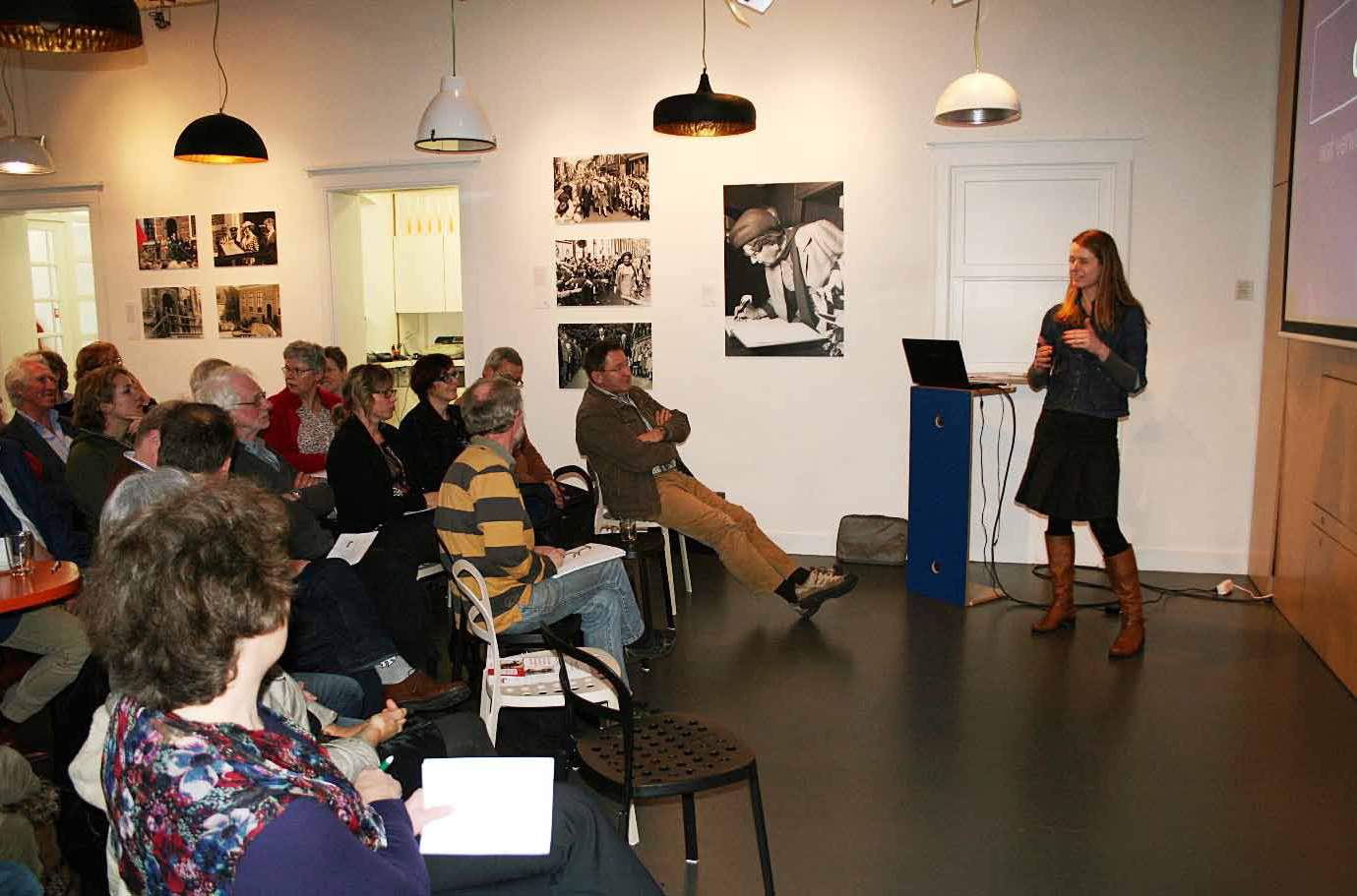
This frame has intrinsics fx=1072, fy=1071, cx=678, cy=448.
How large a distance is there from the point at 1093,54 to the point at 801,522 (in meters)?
3.26

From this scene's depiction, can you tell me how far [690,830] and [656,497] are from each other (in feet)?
8.32

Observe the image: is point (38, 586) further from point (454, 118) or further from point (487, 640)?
point (454, 118)

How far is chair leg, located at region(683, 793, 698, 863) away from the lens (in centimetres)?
291

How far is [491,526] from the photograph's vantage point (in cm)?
358

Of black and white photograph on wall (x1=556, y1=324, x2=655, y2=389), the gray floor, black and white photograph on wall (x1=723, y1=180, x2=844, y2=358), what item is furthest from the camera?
black and white photograph on wall (x1=556, y1=324, x2=655, y2=389)

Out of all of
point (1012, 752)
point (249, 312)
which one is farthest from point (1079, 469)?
point (249, 312)

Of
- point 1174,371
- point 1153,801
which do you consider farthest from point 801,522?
point 1153,801

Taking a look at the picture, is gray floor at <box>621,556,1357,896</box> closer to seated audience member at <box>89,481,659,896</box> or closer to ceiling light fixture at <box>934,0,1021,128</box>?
seated audience member at <box>89,481,659,896</box>

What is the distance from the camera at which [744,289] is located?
6816mm

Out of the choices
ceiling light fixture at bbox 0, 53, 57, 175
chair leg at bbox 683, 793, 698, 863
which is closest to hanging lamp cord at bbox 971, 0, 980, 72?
chair leg at bbox 683, 793, 698, 863

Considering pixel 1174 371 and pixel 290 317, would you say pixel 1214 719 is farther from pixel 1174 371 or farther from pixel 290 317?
pixel 290 317

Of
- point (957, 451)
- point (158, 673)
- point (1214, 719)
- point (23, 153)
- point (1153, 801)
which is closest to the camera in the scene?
point (158, 673)

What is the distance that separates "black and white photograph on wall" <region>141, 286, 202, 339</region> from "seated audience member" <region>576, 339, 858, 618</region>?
4046 mm

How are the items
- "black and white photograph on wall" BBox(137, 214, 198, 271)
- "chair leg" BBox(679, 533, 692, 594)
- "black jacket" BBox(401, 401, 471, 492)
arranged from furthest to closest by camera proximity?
"black and white photograph on wall" BBox(137, 214, 198, 271) → "chair leg" BBox(679, 533, 692, 594) → "black jacket" BBox(401, 401, 471, 492)
